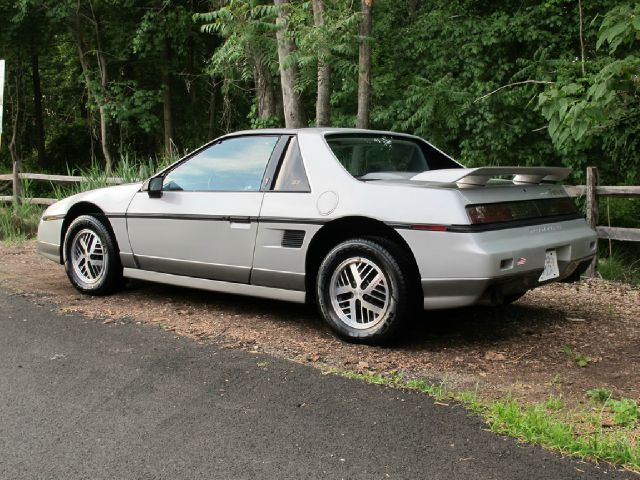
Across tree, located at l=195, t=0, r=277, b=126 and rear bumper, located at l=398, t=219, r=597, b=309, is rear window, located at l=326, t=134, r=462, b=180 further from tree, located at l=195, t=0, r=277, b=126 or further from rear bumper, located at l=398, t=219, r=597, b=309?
tree, located at l=195, t=0, r=277, b=126

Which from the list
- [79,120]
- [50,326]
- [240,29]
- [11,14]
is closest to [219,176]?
[50,326]

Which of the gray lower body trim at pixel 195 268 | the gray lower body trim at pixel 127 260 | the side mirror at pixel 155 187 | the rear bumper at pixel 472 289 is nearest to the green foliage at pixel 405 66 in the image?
the rear bumper at pixel 472 289

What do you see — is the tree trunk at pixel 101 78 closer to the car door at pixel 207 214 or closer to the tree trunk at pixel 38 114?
the tree trunk at pixel 38 114

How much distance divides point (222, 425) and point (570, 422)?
1742 millimetres

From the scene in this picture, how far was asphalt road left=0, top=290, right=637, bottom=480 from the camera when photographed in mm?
2885

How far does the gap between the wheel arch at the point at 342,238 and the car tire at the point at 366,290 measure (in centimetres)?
6

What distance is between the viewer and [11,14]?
19406mm

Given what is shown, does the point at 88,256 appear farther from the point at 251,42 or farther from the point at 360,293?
the point at 251,42

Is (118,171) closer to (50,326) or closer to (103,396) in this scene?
(50,326)

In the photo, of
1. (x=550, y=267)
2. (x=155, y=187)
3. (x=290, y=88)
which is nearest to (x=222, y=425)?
(x=550, y=267)

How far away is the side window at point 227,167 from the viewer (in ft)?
17.9

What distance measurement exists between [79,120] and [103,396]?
953 inches

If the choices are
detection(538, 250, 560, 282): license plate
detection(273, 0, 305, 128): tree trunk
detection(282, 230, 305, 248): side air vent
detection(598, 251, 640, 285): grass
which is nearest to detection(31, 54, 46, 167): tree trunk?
detection(273, 0, 305, 128): tree trunk

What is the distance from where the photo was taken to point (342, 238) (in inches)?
197
